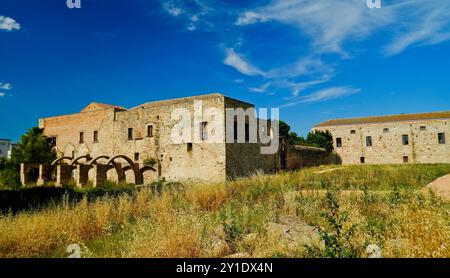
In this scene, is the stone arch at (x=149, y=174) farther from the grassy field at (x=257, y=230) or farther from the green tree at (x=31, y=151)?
the grassy field at (x=257, y=230)

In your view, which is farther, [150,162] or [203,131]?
[150,162]

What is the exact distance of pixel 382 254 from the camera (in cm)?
305

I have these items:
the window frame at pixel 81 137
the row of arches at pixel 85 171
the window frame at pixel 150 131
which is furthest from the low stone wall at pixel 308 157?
the window frame at pixel 81 137

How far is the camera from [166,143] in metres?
18.6

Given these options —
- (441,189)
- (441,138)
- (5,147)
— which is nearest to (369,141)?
(441,138)

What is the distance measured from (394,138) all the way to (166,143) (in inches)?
843

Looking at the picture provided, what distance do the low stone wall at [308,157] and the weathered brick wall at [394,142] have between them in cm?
109

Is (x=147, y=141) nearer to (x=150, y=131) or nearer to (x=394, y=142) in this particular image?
(x=150, y=131)

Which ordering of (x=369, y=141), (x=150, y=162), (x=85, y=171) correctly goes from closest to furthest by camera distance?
(x=85, y=171)
(x=150, y=162)
(x=369, y=141)

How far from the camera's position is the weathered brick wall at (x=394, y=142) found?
86.5 feet

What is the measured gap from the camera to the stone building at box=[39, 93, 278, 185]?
1672cm
